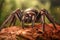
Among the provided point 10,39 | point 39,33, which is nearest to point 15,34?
point 10,39

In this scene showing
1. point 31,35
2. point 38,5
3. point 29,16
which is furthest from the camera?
point 38,5

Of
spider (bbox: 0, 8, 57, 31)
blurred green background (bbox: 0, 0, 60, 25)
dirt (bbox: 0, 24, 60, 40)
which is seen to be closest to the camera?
dirt (bbox: 0, 24, 60, 40)

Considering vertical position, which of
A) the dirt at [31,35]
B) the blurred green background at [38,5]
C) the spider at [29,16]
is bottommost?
the dirt at [31,35]

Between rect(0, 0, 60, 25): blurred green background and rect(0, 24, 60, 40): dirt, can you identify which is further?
rect(0, 0, 60, 25): blurred green background

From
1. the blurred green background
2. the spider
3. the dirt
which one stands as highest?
the blurred green background

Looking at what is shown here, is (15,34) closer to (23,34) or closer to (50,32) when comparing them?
(23,34)

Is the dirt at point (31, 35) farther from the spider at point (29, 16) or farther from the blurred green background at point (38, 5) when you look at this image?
the blurred green background at point (38, 5)

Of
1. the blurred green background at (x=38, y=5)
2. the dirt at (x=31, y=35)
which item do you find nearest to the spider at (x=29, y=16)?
the dirt at (x=31, y=35)

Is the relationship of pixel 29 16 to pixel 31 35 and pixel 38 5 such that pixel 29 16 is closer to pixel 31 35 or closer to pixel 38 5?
pixel 31 35

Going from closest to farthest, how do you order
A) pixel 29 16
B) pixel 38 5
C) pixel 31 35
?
pixel 31 35 < pixel 29 16 < pixel 38 5

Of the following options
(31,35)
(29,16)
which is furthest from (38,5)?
(31,35)

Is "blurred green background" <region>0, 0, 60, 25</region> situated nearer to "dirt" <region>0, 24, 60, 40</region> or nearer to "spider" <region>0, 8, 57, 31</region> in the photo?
"spider" <region>0, 8, 57, 31</region>

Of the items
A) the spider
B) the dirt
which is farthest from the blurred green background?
the dirt
